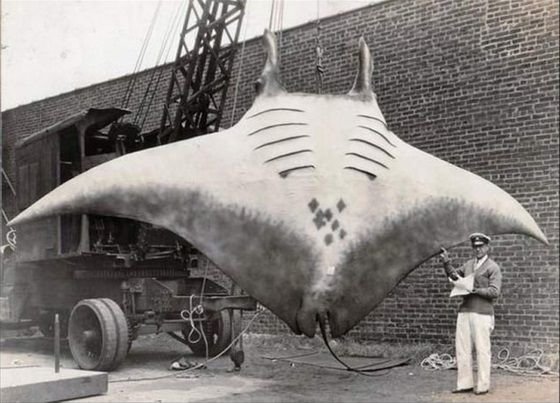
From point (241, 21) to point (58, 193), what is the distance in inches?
275

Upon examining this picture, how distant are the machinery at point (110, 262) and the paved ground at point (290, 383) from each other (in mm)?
394

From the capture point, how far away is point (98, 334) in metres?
7.39

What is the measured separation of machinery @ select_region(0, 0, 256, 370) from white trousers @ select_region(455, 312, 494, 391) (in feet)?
7.08

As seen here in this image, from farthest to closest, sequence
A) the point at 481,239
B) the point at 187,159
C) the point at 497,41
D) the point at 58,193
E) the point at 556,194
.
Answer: the point at 497,41 < the point at 556,194 < the point at 481,239 < the point at 187,159 < the point at 58,193

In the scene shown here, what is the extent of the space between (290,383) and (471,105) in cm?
339

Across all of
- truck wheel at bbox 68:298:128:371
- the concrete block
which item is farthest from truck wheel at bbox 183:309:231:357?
the concrete block

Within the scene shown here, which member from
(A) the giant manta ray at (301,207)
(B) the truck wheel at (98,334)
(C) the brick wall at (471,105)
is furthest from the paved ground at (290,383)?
(A) the giant manta ray at (301,207)

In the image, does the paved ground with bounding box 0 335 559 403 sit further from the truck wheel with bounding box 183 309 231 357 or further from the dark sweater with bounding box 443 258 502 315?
the dark sweater with bounding box 443 258 502 315

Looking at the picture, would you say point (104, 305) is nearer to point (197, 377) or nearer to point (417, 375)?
point (197, 377)

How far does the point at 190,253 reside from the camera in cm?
840

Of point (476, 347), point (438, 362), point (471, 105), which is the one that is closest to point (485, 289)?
point (476, 347)

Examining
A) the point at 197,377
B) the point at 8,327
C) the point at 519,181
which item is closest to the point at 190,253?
the point at 197,377

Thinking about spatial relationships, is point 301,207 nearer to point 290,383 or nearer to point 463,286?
point 463,286

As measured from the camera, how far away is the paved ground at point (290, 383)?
5668mm
